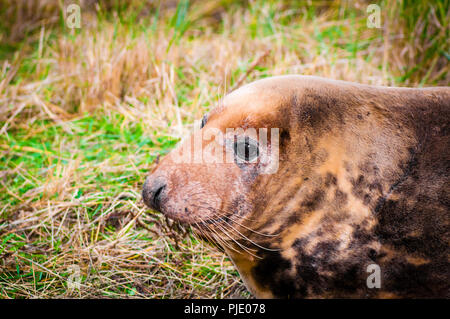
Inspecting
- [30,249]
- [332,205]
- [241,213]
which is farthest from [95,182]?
[332,205]

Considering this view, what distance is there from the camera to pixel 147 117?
3.83 meters

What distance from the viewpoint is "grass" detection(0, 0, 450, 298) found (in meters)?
2.66

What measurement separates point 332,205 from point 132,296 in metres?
1.32

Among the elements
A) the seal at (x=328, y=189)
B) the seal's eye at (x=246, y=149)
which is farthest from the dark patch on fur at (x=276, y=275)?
the seal's eye at (x=246, y=149)

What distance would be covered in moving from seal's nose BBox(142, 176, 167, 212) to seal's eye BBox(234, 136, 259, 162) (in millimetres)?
384

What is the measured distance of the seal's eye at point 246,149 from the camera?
1924 millimetres

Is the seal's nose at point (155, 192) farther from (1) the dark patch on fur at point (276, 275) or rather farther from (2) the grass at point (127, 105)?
(2) the grass at point (127, 105)

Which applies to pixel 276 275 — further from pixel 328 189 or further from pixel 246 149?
pixel 246 149

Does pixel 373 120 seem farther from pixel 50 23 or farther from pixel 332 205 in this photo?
pixel 50 23

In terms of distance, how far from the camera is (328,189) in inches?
73.8

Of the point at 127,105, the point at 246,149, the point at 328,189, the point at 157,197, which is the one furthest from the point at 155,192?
the point at 127,105

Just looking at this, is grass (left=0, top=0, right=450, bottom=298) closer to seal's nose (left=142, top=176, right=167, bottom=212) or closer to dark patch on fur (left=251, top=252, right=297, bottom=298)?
dark patch on fur (left=251, top=252, right=297, bottom=298)

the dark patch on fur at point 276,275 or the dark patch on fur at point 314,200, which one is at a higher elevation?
the dark patch on fur at point 314,200

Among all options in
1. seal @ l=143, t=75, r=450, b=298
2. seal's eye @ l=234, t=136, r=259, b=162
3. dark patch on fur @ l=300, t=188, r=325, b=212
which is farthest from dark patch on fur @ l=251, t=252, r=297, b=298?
seal's eye @ l=234, t=136, r=259, b=162
